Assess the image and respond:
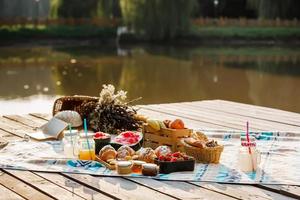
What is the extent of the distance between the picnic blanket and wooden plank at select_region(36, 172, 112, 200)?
8 cm

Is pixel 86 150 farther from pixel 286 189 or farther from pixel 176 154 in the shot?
pixel 286 189

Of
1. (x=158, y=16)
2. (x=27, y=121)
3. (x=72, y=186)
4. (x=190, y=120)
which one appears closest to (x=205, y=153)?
(x=72, y=186)

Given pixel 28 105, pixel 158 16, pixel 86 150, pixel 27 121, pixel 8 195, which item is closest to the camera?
pixel 8 195

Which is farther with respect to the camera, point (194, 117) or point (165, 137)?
point (194, 117)

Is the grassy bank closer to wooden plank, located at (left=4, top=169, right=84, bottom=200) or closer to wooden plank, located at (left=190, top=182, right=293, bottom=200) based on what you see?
wooden plank, located at (left=4, top=169, right=84, bottom=200)

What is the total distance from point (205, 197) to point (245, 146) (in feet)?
1.74

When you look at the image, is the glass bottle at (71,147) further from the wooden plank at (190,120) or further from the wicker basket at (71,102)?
the wooden plank at (190,120)

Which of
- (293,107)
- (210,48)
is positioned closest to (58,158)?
(293,107)

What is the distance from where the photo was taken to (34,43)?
2267 centimetres

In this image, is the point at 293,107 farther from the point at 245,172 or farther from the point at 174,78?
the point at 245,172

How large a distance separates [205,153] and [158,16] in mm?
18538

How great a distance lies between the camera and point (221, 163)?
11.5ft

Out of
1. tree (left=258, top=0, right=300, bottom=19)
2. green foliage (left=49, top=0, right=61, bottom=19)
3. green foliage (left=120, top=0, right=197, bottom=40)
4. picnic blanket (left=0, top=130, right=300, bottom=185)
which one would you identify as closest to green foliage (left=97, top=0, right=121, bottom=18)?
green foliage (left=120, top=0, right=197, bottom=40)

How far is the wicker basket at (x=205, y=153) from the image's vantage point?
3.44 metres
